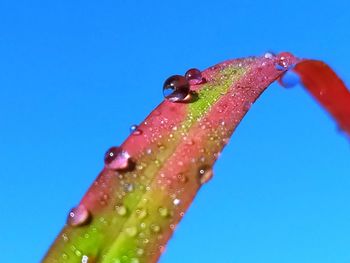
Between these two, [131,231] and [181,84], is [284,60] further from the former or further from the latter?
[131,231]

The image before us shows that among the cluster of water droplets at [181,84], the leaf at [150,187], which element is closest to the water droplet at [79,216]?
the leaf at [150,187]

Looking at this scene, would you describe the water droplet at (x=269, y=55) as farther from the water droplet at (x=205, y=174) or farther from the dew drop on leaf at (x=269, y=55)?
the water droplet at (x=205, y=174)

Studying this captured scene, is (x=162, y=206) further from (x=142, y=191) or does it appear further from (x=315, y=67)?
(x=315, y=67)

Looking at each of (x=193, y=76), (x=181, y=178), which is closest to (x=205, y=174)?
(x=181, y=178)

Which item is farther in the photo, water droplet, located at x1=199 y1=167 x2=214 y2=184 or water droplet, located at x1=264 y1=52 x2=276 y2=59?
water droplet, located at x1=264 y1=52 x2=276 y2=59

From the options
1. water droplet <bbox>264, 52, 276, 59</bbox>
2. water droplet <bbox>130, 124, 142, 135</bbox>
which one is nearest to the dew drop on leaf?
water droplet <bbox>264, 52, 276, 59</bbox>

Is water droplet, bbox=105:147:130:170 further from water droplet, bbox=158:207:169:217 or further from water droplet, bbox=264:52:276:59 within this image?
water droplet, bbox=264:52:276:59

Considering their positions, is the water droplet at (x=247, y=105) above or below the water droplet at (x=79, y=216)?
above
